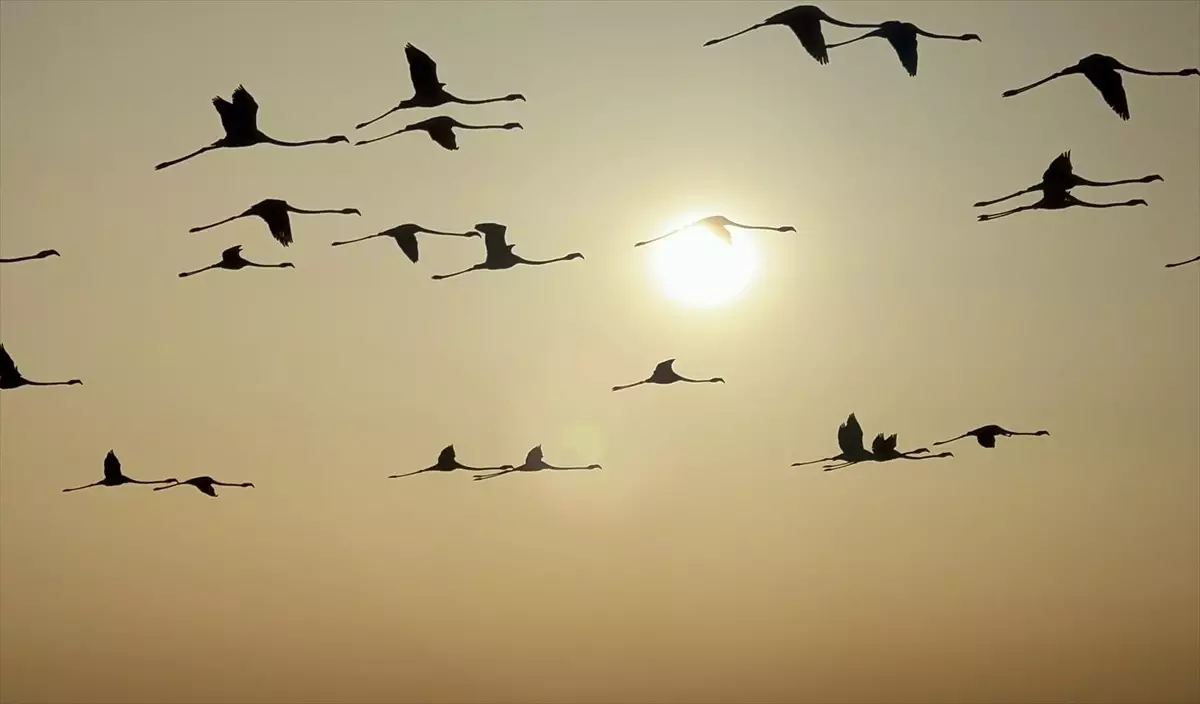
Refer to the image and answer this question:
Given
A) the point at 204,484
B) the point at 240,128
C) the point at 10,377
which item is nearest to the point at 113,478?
the point at 204,484

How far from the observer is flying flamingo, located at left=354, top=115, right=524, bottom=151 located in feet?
9.97

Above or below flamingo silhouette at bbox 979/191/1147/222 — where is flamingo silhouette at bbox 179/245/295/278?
below

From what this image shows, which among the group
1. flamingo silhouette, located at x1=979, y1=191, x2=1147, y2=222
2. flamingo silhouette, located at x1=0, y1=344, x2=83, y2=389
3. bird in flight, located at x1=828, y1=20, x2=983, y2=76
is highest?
bird in flight, located at x1=828, y1=20, x2=983, y2=76

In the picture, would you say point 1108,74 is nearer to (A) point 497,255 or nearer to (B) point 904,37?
(B) point 904,37

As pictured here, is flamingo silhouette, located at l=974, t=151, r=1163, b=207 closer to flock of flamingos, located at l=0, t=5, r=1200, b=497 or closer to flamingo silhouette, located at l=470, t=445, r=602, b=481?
flock of flamingos, located at l=0, t=5, r=1200, b=497

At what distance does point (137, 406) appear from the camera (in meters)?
3.29

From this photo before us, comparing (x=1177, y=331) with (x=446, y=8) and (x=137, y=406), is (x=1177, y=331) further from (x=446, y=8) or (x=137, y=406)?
(x=137, y=406)

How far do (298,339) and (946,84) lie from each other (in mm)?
1836

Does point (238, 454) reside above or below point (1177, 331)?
below

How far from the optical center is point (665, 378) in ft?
10.6

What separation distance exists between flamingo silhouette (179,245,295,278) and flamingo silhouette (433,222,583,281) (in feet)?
1.37

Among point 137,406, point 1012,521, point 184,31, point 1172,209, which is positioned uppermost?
point 184,31

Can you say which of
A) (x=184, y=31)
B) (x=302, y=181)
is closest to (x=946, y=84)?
(x=302, y=181)

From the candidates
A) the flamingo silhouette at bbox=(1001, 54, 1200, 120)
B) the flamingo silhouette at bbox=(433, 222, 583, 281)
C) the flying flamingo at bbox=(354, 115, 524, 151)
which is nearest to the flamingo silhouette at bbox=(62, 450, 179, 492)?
the flamingo silhouette at bbox=(433, 222, 583, 281)
